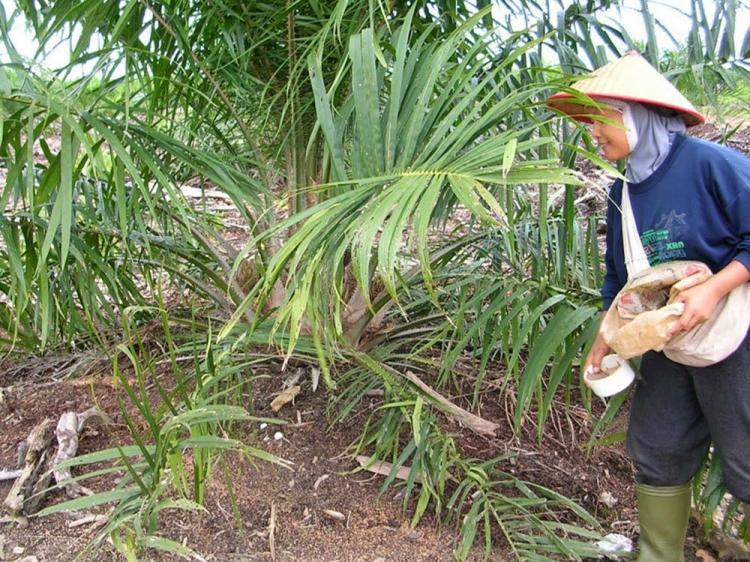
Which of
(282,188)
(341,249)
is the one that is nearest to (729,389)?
(341,249)

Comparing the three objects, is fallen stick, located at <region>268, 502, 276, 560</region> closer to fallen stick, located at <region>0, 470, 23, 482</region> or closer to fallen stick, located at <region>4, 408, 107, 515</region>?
fallen stick, located at <region>4, 408, 107, 515</region>

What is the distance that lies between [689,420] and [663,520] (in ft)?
0.62

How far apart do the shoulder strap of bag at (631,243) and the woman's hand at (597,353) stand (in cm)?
12

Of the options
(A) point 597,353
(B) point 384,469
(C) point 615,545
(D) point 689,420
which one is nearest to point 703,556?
(C) point 615,545

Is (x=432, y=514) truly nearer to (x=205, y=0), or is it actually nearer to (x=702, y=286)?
(x=702, y=286)

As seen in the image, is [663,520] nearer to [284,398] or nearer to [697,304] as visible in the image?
[697,304]

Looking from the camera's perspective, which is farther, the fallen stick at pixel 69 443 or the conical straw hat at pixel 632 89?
the fallen stick at pixel 69 443

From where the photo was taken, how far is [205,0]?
157cm

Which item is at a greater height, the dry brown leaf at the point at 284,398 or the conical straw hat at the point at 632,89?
the conical straw hat at the point at 632,89

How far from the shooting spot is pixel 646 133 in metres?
1.06

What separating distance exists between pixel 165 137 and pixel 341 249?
23.6 inches

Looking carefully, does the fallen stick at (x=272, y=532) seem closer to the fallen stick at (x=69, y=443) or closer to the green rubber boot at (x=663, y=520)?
the fallen stick at (x=69, y=443)

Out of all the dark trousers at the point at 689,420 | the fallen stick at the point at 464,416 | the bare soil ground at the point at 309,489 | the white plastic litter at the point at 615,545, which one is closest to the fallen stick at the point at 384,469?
the bare soil ground at the point at 309,489

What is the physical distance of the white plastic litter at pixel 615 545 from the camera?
1.33m
